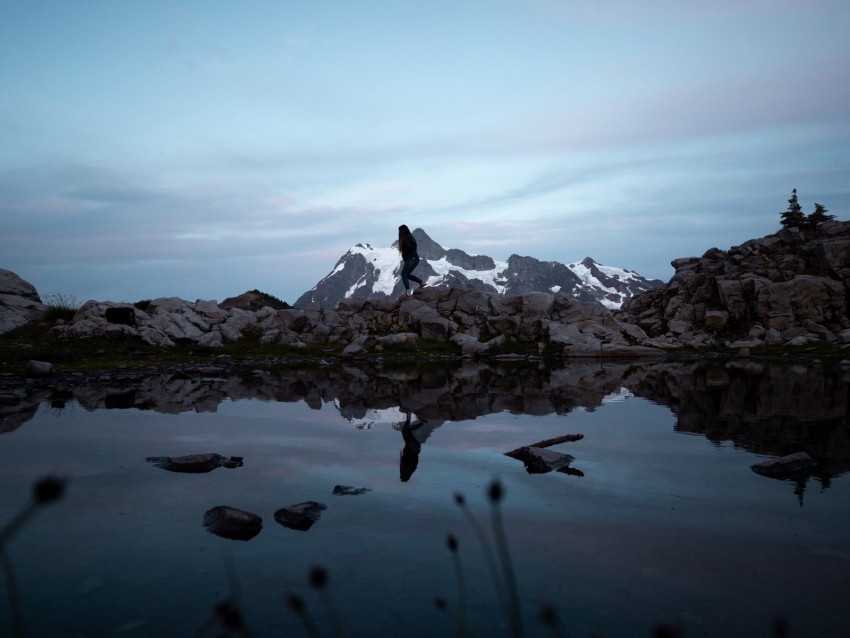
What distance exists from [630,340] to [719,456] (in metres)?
40.2

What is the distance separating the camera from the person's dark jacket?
111 ft

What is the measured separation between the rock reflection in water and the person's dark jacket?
22.2 feet

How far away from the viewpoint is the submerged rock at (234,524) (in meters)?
7.56

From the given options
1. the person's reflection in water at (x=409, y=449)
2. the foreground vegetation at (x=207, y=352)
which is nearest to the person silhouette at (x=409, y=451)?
the person's reflection in water at (x=409, y=449)

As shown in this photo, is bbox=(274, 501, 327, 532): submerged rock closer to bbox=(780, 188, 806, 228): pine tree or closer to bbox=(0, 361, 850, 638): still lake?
bbox=(0, 361, 850, 638): still lake

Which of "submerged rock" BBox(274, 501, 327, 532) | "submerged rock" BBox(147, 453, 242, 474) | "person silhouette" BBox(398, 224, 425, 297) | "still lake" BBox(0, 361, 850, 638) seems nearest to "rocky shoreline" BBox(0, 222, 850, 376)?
"person silhouette" BBox(398, 224, 425, 297)

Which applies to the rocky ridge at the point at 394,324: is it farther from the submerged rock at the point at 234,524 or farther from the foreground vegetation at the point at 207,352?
the submerged rock at the point at 234,524

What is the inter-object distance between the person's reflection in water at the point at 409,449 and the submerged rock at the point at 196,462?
3.09 meters

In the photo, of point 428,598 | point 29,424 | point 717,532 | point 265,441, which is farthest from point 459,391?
point 428,598

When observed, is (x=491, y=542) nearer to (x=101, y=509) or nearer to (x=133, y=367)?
(x=101, y=509)

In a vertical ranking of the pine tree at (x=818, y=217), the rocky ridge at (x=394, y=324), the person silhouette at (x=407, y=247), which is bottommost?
the rocky ridge at (x=394, y=324)

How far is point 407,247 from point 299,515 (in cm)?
2709

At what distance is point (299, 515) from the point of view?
7.98 metres

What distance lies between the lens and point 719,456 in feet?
39.2
